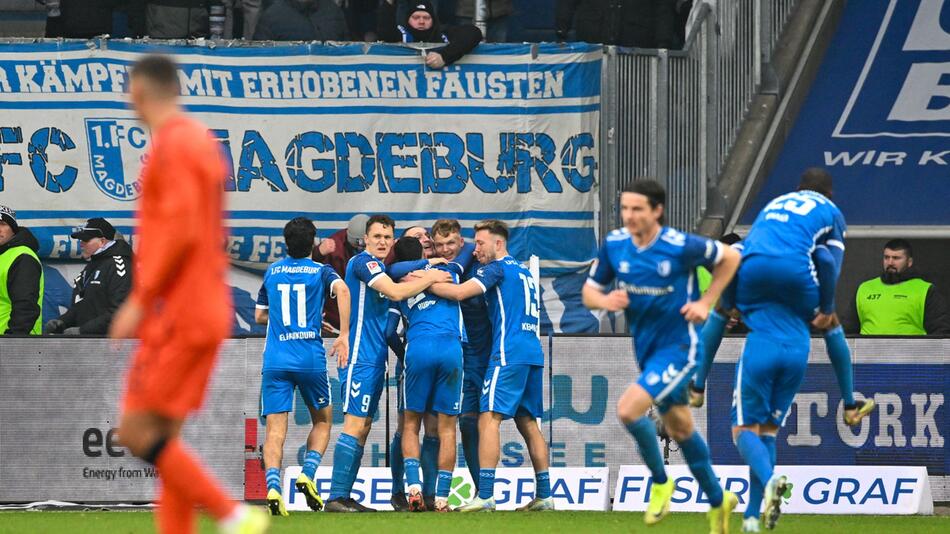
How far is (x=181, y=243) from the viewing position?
20.9 ft

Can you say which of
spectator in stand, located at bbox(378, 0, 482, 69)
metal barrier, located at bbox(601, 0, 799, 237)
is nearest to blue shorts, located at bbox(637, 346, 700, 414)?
metal barrier, located at bbox(601, 0, 799, 237)

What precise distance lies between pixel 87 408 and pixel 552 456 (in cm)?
411

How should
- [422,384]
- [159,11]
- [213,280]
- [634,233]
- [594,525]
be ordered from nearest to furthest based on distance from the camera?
1. [213,280]
2. [634,233]
3. [594,525]
4. [422,384]
5. [159,11]

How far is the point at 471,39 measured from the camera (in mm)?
15734

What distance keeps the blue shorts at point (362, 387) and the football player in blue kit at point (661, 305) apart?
3.42m

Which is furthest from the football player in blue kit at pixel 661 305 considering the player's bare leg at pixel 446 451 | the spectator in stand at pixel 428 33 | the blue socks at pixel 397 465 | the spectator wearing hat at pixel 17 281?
the spectator wearing hat at pixel 17 281

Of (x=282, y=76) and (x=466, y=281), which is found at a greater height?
(x=282, y=76)

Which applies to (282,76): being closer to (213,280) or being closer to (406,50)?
(406,50)

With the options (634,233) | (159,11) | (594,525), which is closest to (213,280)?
(634,233)

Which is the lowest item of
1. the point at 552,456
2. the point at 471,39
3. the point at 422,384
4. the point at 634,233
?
the point at 552,456

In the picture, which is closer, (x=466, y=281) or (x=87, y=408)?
(x=466, y=281)

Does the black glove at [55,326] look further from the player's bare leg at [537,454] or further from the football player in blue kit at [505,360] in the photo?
the player's bare leg at [537,454]

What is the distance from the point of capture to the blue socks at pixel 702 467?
9430 mm

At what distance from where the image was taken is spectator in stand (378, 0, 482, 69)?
1575cm
